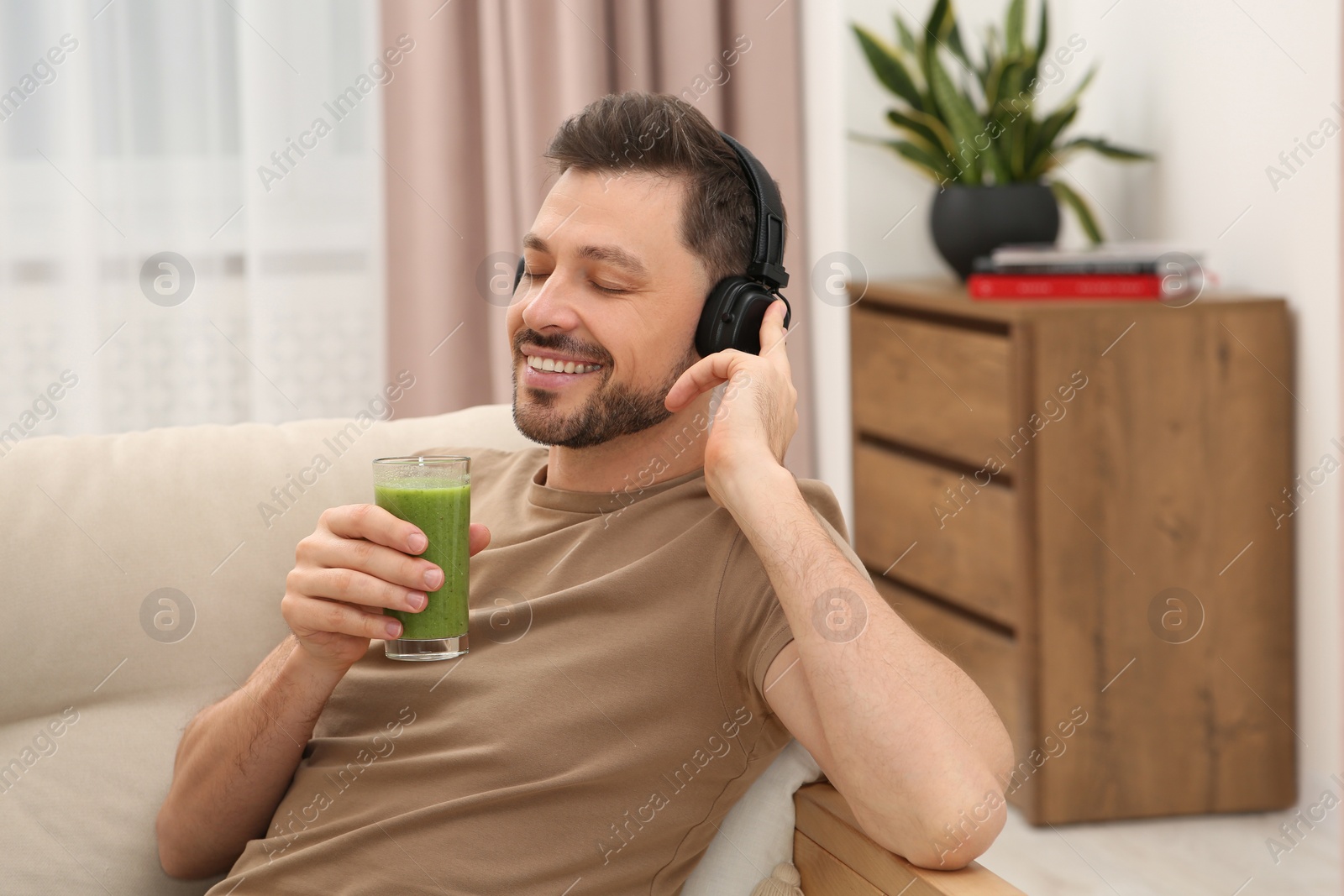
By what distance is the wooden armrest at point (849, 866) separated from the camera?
1.01 meters

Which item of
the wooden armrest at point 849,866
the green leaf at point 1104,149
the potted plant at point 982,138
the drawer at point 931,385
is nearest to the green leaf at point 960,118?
the potted plant at point 982,138

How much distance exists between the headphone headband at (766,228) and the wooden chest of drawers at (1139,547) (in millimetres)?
1065

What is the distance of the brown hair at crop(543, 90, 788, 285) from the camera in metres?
1.40

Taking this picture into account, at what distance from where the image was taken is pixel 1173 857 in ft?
7.55

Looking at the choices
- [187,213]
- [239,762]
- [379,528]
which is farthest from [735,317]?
[187,213]

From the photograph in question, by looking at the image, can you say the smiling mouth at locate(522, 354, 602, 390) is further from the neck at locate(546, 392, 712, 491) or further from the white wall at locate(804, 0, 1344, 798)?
the white wall at locate(804, 0, 1344, 798)

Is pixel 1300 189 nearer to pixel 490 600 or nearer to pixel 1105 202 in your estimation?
pixel 1105 202

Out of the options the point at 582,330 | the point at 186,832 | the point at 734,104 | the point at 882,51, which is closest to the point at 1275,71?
the point at 882,51

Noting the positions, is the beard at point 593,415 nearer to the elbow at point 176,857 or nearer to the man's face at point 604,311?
the man's face at point 604,311

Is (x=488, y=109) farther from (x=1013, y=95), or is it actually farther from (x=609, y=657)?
(x=609, y=657)

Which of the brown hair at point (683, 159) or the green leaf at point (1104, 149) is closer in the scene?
the brown hair at point (683, 159)

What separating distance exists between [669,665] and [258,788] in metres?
0.44

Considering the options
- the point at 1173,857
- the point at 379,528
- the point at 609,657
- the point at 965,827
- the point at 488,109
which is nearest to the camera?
the point at 965,827

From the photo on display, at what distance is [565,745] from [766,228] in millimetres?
596
